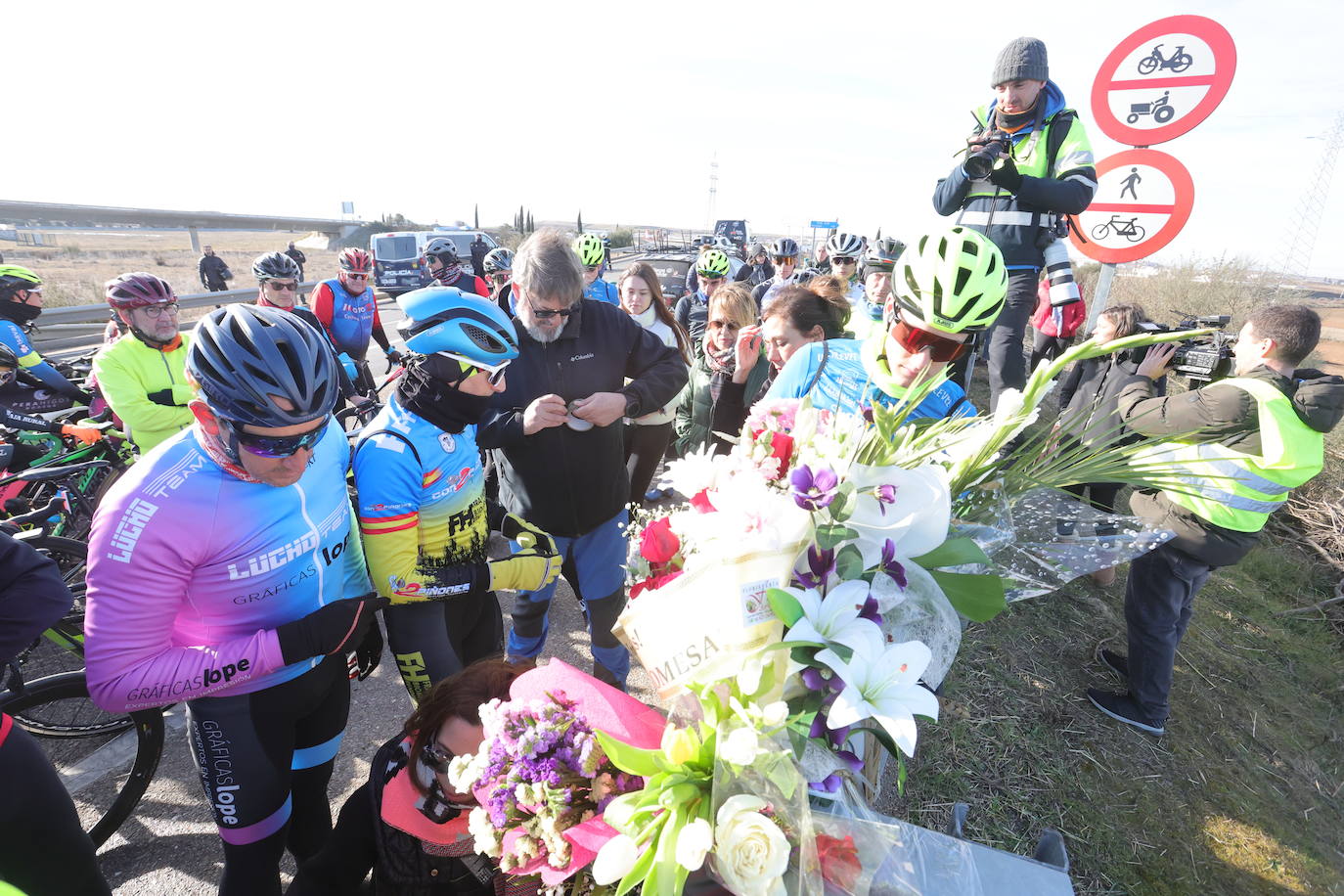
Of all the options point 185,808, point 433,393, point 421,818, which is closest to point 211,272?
point 185,808

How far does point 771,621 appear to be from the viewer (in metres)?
1.08

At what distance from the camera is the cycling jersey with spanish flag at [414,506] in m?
2.10

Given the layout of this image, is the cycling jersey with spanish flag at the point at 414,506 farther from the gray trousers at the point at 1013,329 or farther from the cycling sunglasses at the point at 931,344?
the gray trousers at the point at 1013,329

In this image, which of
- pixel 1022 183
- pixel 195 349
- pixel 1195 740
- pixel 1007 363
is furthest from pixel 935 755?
pixel 195 349

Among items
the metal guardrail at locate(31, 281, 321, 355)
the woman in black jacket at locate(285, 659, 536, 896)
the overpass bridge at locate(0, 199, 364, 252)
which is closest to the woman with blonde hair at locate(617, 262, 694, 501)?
the woman in black jacket at locate(285, 659, 536, 896)

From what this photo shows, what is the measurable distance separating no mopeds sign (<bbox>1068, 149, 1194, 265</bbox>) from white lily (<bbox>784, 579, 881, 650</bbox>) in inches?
161

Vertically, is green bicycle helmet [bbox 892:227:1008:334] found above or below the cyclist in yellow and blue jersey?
above

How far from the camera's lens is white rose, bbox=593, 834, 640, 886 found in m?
0.91

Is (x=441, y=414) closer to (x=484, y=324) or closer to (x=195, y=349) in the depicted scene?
(x=484, y=324)

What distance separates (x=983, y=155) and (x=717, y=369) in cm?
215

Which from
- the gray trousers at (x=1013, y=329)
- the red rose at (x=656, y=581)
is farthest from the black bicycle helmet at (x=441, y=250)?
the red rose at (x=656, y=581)

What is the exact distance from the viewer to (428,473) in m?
2.21

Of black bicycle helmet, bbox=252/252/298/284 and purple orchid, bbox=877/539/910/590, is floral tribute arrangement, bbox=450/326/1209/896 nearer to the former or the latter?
purple orchid, bbox=877/539/910/590

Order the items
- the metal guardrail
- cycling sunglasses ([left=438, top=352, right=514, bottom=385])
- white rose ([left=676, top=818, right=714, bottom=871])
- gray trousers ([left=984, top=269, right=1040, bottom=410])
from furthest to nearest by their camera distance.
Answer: the metal guardrail, gray trousers ([left=984, top=269, right=1040, bottom=410]), cycling sunglasses ([left=438, top=352, right=514, bottom=385]), white rose ([left=676, top=818, right=714, bottom=871])
